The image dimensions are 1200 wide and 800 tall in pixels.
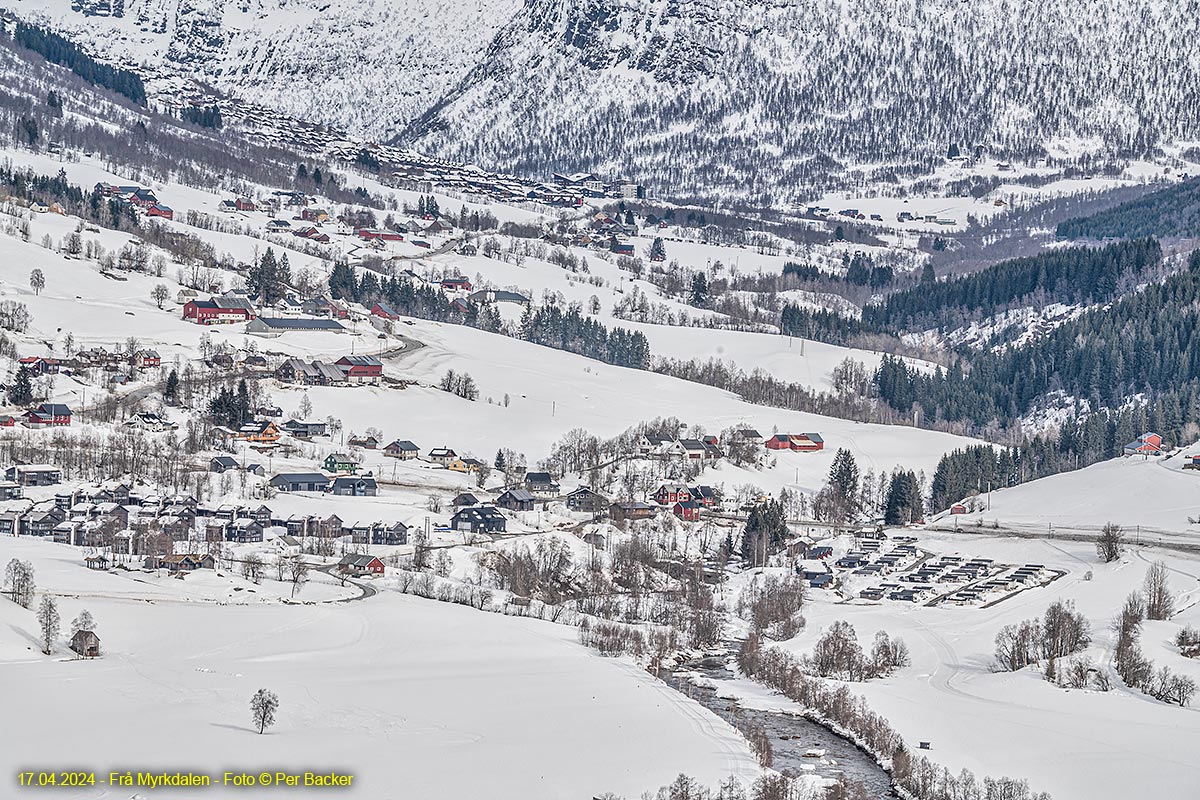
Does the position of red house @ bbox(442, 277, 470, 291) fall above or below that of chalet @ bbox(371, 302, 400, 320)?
above

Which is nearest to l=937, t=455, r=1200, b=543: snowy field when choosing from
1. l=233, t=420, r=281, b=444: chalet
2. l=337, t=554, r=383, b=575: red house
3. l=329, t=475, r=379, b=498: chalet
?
l=329, t=475, r=379, b=498: chalet

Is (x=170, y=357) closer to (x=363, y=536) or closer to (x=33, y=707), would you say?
(x=363, y=536)

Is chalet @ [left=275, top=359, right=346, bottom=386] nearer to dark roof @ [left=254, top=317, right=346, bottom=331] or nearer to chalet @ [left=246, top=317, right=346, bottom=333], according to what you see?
chalet @ [left=246, top=317, right=346, bottom=333]

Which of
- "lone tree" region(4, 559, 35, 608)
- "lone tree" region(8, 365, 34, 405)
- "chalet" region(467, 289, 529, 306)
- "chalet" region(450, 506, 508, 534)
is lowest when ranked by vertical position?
"lone tree" region(4, 559, 35, 608)

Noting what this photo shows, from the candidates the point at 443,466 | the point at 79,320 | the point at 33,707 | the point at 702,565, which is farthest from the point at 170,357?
the point at 33,707

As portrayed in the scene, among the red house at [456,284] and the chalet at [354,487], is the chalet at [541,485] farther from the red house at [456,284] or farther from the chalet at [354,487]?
the red house at [456,284]

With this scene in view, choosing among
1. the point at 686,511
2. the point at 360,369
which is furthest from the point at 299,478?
the point at 360,369
